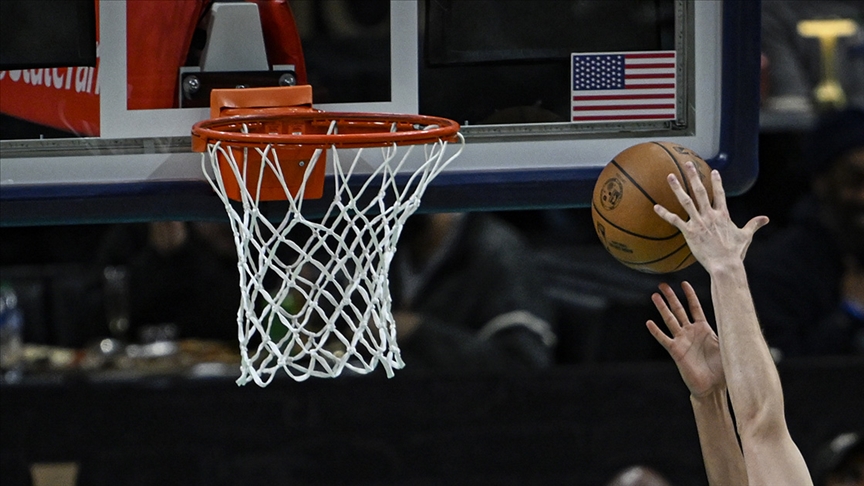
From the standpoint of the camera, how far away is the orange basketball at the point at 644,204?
2299 millimetres

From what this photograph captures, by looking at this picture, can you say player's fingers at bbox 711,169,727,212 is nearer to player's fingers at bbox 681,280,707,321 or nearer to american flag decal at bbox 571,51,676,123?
player's fingers at bbox 681,280,707,321

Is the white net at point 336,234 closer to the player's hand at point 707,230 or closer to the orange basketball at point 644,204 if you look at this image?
the orange basketball at point 644,204

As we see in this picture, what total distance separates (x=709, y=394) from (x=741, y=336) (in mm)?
339

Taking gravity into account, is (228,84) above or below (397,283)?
above

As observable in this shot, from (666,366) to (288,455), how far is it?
1.43 meters

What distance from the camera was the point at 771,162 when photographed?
6230mm

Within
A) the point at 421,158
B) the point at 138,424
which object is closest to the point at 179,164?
the point at 421,158

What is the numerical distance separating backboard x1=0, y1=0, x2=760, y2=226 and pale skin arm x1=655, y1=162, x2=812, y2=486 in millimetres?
451

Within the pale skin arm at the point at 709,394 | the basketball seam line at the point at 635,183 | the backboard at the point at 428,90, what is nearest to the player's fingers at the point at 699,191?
the basketball seam line at the point at 635,183

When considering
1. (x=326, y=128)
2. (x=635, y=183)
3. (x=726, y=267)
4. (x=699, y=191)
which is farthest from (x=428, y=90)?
(x=726, y=267)

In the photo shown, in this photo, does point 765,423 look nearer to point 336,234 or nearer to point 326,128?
point 336,234

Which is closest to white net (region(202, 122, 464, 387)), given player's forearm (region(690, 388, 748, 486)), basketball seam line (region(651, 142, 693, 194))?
basketball seam line (region(651, 142, 693, 194))

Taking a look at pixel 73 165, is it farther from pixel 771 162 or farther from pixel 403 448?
pixel 771 162

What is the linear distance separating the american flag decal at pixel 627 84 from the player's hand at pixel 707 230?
1.64 feet
